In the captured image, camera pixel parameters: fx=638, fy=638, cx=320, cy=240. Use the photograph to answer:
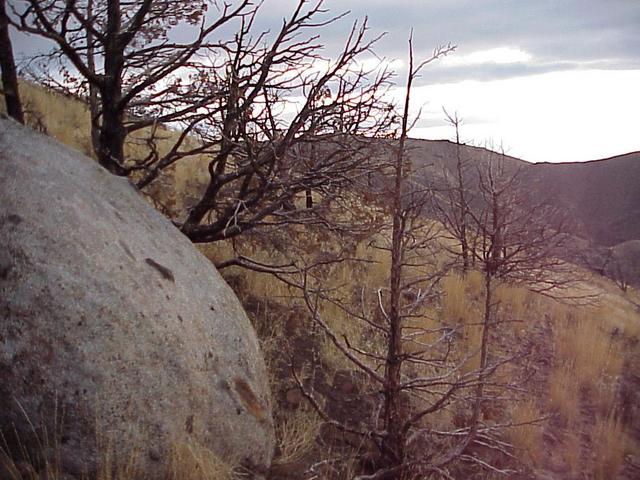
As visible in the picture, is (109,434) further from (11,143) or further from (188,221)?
(188,221)

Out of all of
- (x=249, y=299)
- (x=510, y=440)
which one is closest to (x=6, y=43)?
(x=249, y=299)

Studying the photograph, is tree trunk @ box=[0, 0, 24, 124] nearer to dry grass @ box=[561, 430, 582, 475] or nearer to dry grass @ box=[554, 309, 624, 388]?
dry grass @ box=[561, 430, 582, 475]

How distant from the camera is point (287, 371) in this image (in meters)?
4.90

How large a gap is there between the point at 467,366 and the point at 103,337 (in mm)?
4479

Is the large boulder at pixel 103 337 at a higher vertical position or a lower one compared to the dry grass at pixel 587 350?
higher

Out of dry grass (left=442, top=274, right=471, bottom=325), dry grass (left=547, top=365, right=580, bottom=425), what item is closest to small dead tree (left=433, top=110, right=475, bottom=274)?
dry grass (left=442, top=274, right=471, bottom=325)

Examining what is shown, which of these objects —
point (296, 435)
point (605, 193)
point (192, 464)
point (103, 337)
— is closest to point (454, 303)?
point (296, 435)

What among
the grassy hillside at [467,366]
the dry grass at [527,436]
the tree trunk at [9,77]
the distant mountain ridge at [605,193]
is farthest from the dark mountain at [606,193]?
the tree trunk at [9,77]

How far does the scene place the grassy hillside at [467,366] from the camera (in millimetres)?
4238

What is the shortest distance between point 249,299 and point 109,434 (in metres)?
3.06

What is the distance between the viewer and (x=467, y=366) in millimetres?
6512

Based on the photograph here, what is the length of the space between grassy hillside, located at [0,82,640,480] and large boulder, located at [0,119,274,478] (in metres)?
0.20

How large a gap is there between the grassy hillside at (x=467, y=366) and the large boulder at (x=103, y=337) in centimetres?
20

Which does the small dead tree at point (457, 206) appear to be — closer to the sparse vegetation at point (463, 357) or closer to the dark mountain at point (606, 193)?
the sparse vegetation at point (463, 357)
